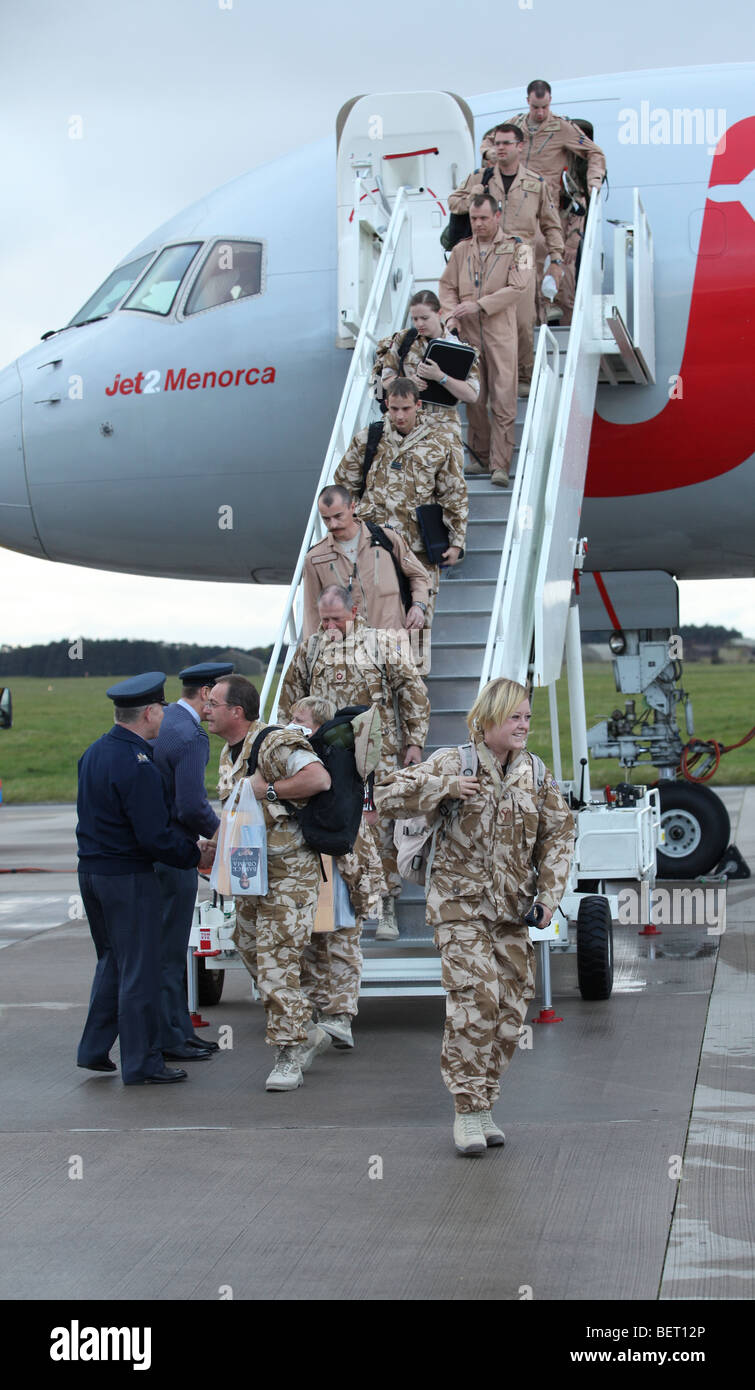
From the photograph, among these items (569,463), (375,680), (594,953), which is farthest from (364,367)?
(594,953)

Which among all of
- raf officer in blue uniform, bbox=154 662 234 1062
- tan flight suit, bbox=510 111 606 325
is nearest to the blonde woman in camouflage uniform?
raf officer in blue uniform, bbox=154 662 234 1062

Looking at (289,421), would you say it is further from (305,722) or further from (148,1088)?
(148,1088)

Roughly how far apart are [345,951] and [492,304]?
430 centimetres

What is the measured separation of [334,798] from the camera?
21.5 feet

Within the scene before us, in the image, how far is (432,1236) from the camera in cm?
479

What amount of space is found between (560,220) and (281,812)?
211 inches

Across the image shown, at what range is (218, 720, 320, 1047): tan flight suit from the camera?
654 centimetres

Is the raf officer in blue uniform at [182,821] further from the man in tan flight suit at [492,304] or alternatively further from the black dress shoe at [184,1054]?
the man in tan flight suit at [492,304]

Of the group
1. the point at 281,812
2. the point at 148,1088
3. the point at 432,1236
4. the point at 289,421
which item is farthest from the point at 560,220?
the point at 432,1236

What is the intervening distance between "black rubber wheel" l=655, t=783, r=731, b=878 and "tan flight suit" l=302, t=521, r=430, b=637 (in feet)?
14.4

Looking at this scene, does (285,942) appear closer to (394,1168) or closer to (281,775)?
(281,775)

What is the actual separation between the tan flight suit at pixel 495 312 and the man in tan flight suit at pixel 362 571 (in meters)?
1.61

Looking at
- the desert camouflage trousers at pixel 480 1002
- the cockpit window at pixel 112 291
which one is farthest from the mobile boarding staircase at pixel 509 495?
the cockpit window at pixel 112 291

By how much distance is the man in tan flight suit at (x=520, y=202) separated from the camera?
9836 mm
